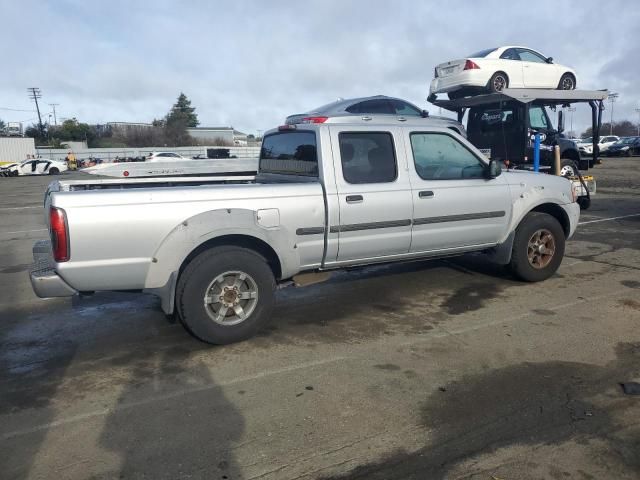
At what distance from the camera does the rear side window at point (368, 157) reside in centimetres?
519

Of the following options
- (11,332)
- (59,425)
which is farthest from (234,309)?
(11,332)

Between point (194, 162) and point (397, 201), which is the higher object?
point (194, 162)

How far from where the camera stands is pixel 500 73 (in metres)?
12.1

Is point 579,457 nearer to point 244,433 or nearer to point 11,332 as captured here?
point 244,433

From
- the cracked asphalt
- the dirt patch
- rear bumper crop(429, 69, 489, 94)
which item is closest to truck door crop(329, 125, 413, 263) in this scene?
the cracked asphalt

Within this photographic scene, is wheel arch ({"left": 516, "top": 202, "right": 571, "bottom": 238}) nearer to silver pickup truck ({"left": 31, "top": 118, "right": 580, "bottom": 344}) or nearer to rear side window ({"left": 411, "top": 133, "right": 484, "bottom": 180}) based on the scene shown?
silver pickup truck ({"left": 31, "top": 118, "right": 580, "bottom": 344})

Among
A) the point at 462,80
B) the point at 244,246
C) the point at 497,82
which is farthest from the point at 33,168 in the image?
the point at 244,246

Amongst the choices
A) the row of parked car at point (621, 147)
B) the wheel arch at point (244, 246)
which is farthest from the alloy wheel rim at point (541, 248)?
the row of parked car at point (621, 147)

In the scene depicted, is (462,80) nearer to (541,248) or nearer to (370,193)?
(541,248)

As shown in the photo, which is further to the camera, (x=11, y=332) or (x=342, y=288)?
(x=342, y=288)

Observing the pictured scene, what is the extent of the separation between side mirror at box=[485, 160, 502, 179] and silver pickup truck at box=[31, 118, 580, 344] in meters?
0.02

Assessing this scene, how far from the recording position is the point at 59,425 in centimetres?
344

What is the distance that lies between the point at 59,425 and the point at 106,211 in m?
1.54

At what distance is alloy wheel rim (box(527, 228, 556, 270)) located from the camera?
627cm
